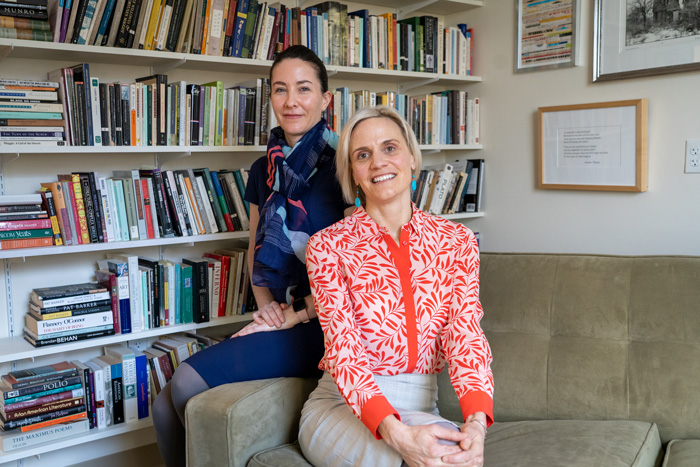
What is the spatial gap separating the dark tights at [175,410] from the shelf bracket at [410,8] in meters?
2.20

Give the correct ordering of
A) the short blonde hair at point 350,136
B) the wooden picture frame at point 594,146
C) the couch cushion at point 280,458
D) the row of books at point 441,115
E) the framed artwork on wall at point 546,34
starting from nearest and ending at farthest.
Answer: the couch cushion at point 280,458 < the short blonde hair at point 350,136 < the wooden picture frame at point 594,146 < the framed artwork on wall at point 546,34 < the row of books at point 441,115

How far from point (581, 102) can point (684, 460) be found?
1.78 m

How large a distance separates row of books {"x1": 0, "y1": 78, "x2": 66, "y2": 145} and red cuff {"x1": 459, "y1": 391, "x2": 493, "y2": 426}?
158 cm

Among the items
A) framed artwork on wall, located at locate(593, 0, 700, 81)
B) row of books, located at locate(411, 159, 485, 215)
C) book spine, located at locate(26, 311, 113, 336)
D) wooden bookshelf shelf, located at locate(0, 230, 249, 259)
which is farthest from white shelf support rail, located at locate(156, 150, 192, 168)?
framed artwork on wall, located at locate(593, 0, 700, 81)

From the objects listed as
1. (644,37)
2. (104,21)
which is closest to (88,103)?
(104,21)

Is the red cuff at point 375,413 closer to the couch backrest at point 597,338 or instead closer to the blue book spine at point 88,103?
the couch backrest at point 597,338

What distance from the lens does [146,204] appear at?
2.49 m

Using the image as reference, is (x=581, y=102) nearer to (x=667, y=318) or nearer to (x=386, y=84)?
(x=386, y=84)

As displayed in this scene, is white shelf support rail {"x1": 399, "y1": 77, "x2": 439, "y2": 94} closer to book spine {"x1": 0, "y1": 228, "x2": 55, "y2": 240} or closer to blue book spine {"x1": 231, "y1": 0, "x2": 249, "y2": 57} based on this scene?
blue book spine {"x1": 231, "y1": 0, "x2": 249, "y2": 57}

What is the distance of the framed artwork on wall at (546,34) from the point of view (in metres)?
3.00

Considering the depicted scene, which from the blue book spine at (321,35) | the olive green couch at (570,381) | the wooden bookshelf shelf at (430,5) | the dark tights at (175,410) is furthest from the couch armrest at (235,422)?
the wooden bookshelf shelf at (430,5)

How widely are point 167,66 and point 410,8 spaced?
1358 millimetres

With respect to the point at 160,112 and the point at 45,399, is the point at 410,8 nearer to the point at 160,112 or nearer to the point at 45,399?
the point at 160,112

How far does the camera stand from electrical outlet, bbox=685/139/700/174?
263 cm
